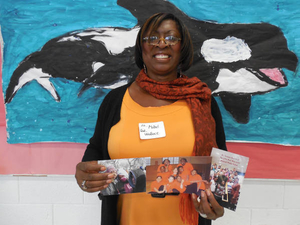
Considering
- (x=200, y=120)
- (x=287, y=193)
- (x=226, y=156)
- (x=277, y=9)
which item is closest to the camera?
(x=226, y=156)

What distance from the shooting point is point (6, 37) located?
4.56ft

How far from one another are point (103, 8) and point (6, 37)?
64 centimetres

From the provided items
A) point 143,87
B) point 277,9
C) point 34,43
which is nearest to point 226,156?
point 143,87

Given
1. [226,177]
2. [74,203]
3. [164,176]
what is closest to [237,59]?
[226,177]

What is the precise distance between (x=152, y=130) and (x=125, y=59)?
24.5 inches

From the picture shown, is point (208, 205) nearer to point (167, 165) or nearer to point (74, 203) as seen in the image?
point (167, 165)

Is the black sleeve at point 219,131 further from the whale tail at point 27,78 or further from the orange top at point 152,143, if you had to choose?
the whale tail at point 27,78

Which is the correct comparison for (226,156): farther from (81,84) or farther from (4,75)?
(4,75)

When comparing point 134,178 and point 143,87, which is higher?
point 143,87

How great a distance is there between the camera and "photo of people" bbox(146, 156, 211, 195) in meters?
0.87

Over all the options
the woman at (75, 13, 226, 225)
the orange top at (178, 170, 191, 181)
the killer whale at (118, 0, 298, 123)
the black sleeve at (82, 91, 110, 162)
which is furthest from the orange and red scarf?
the killer whale at (118, 0, 298, 123)

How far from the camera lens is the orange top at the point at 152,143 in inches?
37.7

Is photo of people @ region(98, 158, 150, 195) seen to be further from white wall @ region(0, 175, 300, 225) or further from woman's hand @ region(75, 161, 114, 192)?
white wall @ region(0, 175, 300, 225)

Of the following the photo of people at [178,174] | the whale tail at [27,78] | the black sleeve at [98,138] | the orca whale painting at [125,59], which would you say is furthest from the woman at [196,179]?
the whale tail at [27,78]
